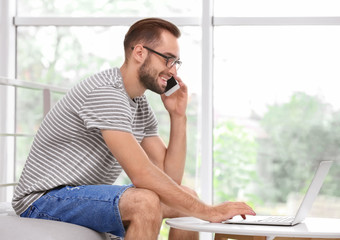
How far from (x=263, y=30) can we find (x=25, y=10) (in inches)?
61.8

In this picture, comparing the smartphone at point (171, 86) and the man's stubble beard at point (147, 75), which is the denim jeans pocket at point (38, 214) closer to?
the man's stubble beard at point (147, 75)

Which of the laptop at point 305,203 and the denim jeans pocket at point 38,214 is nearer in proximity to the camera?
the laptop at point 305,203

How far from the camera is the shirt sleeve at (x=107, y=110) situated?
79.1 inches

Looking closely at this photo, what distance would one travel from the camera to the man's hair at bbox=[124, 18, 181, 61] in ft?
7.40

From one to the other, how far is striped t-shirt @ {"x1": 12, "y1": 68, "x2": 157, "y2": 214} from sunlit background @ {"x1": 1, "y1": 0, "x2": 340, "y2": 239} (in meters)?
1.66

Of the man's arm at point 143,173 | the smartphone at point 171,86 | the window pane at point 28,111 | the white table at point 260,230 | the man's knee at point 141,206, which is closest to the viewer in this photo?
the white table at point 260,230

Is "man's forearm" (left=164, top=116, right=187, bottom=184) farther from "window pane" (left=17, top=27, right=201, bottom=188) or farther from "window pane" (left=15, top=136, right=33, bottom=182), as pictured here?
"window pane" (left=15, top=136, right=33, bottom=182)

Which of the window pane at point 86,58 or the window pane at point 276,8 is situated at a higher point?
the window pane at point 276,8

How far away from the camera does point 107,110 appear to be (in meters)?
2.04

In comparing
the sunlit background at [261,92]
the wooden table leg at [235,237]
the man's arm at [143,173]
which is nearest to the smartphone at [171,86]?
the man's arm at [143,173]

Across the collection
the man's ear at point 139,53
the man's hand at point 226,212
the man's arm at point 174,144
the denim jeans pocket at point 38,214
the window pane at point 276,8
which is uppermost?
the window pane at point 276,8

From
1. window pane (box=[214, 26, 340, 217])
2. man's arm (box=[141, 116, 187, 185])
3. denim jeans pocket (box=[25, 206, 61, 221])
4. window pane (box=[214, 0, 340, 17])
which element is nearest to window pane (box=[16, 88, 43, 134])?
window pane (box=[214, 26, 340, 217])

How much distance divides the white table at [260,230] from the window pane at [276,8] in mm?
2018

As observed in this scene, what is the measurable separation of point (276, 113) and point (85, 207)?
6.61 ft
